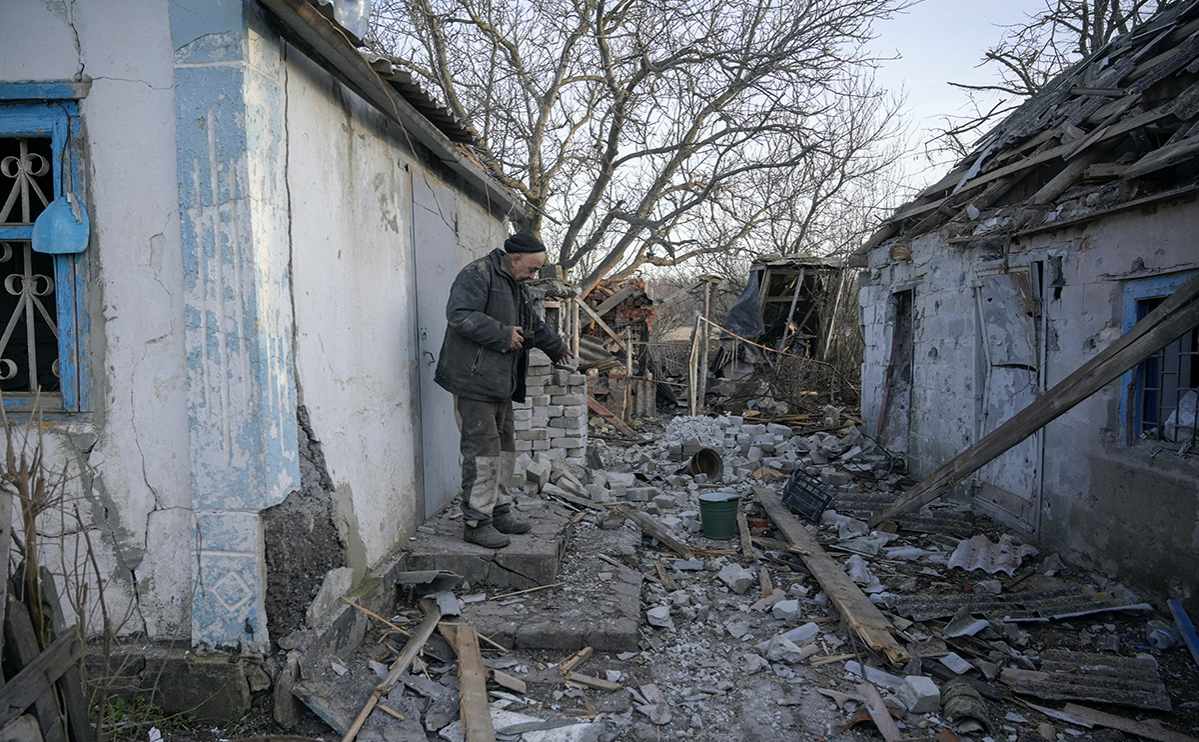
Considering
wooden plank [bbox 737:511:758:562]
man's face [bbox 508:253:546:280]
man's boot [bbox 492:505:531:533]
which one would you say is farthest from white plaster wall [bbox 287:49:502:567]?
wooden plank [bbox 737:511:758:562]

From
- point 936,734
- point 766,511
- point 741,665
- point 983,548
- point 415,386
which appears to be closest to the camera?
point 936,734

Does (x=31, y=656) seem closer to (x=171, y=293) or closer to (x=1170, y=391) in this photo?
(x=171, y=293)

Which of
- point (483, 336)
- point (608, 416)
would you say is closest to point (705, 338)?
point (608, 416)

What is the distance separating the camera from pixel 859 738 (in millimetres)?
3260

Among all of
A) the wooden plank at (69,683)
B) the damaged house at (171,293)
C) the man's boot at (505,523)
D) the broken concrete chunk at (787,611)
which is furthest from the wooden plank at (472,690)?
the broken concrete chunk at (787,611)

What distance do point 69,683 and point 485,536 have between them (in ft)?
8.69

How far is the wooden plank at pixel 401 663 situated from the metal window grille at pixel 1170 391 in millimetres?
4990

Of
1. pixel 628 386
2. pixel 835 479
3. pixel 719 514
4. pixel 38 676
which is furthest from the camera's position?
pixel 628 386

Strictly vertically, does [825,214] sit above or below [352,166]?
above

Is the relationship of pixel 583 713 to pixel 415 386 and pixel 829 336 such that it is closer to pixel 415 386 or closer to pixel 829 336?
pixel 415 386

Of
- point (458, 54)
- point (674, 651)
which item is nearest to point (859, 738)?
point (674, 651)

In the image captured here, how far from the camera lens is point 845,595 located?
15.3ft

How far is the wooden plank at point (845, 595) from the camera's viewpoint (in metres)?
3.96

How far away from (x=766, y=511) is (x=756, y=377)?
27.1ft
